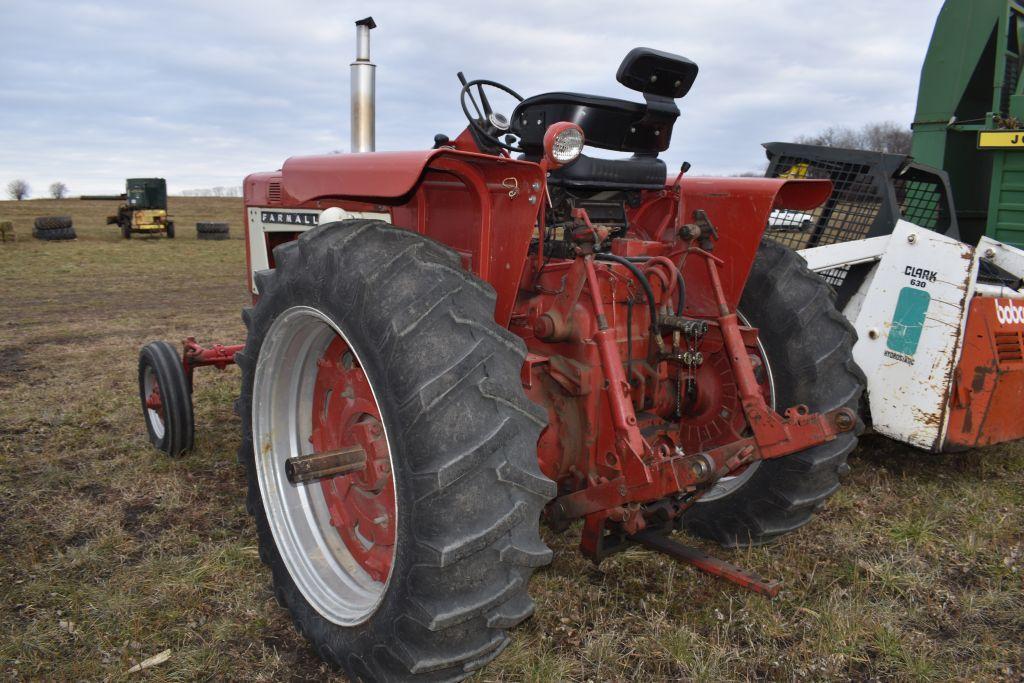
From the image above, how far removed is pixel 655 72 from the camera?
254 centimetres

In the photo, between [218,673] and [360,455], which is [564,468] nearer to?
[360,455]

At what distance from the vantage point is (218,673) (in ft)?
7.79

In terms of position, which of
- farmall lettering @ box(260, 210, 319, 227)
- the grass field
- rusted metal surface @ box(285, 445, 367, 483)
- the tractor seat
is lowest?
the grass field

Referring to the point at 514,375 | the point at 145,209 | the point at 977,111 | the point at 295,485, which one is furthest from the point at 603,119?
the point at 145,209

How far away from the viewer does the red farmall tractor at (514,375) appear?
1879 millimetres

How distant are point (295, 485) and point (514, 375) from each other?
3.71 ft

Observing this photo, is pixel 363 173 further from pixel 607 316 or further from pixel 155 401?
pixel 155 401

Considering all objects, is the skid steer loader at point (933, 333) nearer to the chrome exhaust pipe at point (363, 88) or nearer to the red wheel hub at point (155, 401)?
the chrome exhaust pipe at point (363, 88)

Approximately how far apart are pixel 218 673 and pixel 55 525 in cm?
143

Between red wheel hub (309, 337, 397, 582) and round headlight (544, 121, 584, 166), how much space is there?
919 millimetres

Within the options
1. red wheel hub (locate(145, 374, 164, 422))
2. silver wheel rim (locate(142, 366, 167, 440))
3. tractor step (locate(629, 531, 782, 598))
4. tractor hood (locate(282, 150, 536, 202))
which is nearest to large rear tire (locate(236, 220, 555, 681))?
tractor hood (locate(282, 150, 536, 202))

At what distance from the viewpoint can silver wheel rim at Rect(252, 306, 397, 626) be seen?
2.46m

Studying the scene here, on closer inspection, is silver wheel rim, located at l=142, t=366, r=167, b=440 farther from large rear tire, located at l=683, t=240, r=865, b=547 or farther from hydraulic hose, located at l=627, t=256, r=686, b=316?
large rear tire, located at l=683, t=240, r=865, b=547

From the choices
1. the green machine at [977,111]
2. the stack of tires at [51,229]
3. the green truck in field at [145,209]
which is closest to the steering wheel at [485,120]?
the green machine at [977,111]
